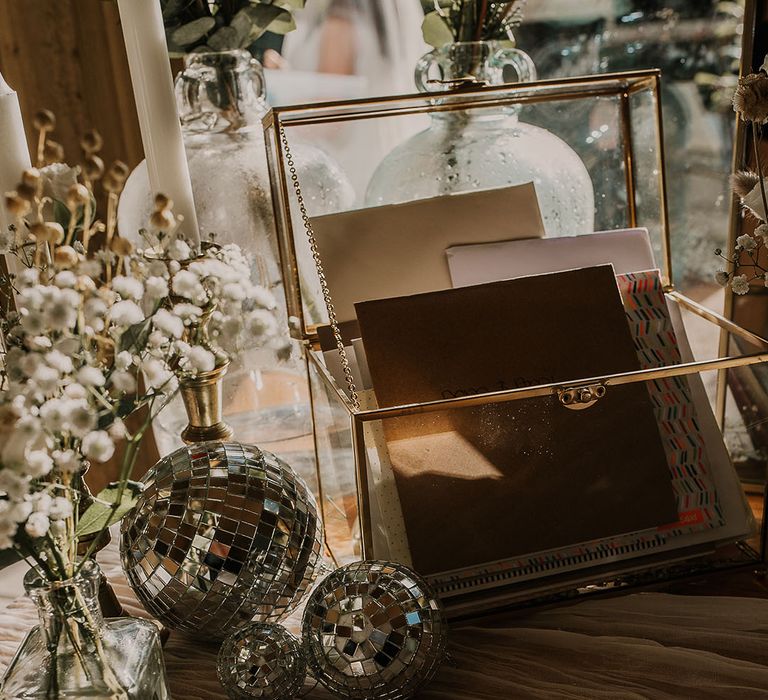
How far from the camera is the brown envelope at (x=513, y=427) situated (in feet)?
2.23

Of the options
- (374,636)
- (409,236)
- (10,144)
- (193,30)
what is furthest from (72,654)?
(193,30)

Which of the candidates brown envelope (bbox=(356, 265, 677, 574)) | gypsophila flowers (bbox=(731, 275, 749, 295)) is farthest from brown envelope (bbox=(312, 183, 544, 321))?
gypsophila flowers (bbox=(731, 275, 749, 295))

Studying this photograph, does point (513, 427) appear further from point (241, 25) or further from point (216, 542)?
point (241, 25)

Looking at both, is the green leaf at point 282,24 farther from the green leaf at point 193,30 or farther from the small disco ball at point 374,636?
the small disco ball at point 374,636

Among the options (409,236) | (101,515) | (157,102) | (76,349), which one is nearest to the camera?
(76,349)

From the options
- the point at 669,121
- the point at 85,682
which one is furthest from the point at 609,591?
the point at 669,121

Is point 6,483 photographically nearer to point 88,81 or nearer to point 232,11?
point 232,11

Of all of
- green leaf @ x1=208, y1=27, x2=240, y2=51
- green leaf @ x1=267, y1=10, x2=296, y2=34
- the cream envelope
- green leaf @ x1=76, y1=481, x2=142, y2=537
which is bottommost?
green leaf @ x1=76, y1=481, x2=142, y2=537

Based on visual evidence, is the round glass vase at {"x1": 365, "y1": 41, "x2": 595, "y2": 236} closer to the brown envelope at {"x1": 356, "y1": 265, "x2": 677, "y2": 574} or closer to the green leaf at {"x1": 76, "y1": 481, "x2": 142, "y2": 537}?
the brown envelope at {"x1": 356, "y1": 265, "x2": 677, "y2": 574}

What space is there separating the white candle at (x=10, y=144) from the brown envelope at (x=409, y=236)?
0.31m

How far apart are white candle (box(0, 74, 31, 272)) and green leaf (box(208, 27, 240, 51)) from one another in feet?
1.11

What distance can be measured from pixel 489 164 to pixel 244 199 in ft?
0.87

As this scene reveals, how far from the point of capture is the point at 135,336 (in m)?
Result: 0.50

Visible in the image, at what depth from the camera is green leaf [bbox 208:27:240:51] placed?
2.88 ft
